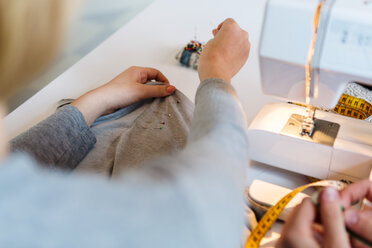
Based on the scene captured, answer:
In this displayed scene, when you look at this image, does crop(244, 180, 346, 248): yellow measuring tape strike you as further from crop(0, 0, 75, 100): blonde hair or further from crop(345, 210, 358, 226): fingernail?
crop(0, 0, 75, 100): blonde hair

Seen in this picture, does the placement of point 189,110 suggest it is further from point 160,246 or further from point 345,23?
point 160,246

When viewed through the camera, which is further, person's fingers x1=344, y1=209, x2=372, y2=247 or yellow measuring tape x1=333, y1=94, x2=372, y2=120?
yellow measuring tape x1=333, y1=94, x2=372, y2=120

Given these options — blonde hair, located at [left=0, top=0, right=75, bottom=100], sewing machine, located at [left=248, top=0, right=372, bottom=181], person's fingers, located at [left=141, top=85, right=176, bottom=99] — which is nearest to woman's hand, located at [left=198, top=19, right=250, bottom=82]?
sewing machine, located at [left=248, top=0, right=372, bottom=181]

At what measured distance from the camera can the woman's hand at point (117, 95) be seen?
1.11 m

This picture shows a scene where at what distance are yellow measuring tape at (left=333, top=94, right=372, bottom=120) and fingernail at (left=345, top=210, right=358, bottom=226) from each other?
1.92 feet

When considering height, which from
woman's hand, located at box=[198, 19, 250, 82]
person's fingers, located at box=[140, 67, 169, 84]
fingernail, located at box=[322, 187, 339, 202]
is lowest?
person's fingers, located at box=[140, 67, 169, 84]

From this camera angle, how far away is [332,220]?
2.05ft

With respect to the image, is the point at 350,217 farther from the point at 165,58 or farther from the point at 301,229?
the point at 165,58

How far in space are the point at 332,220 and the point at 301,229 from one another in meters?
0.05

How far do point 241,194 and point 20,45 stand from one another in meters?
0.35

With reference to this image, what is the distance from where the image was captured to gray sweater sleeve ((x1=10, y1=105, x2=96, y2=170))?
0.94m

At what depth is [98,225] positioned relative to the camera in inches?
18.6

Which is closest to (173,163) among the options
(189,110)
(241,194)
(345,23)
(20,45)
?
(241,194)

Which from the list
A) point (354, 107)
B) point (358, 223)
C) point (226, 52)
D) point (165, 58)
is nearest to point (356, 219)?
point (358, 223)
